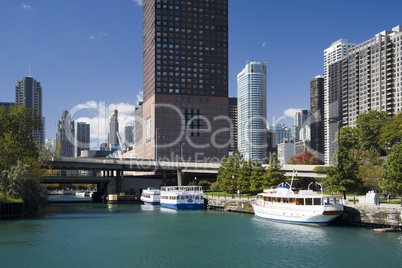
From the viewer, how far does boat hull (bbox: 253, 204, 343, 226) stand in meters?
70.8

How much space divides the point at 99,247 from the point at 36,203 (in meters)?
56.4

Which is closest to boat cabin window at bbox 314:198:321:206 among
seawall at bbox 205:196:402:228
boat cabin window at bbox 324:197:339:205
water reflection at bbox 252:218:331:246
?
boat cabin window at bbox 324:197:339:205

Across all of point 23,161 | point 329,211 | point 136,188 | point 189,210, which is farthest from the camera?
point 136,188

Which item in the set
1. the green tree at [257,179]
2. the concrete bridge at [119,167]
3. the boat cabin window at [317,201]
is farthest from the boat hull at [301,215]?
the concrete bridge at [119,167]

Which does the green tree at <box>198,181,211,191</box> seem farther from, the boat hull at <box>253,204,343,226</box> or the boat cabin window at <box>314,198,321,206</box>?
the boat cabin window at <box>314,198,321,206</box>

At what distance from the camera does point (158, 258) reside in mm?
49156

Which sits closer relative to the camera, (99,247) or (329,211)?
(99,247)

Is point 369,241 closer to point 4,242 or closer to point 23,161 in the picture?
point 4,242

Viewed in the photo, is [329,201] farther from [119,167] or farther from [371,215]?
[119,167]

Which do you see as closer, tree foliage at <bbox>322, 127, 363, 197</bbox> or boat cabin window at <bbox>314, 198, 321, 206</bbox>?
boat cabin window at <bbox>314, 198, 321, 206</bbox>

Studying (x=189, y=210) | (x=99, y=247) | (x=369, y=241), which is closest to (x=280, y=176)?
(x=189, y=210)

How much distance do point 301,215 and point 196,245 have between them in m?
24.4

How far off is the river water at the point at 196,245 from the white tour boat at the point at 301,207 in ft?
7.32

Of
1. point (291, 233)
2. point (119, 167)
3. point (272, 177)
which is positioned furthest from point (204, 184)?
point (291, 233)
